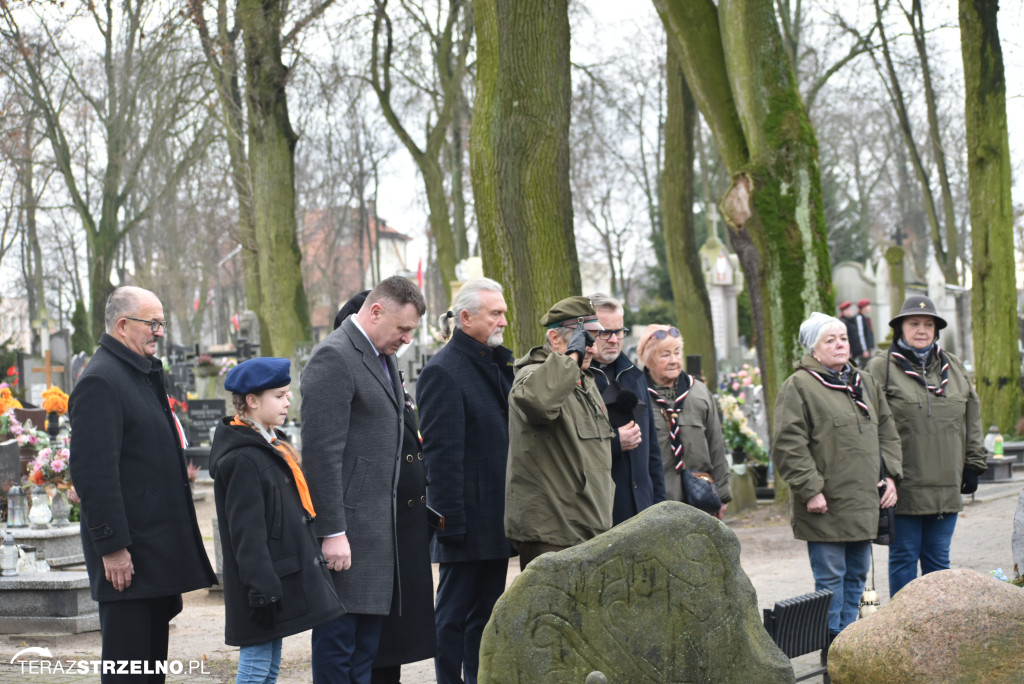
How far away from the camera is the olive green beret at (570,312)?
5.38 m

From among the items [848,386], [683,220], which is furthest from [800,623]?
[683,220]

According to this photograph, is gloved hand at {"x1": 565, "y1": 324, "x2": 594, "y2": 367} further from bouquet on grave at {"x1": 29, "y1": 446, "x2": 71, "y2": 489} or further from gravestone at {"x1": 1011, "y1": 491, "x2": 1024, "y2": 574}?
bouquet on grave at {"x1": 29, "y1": 446, "x2": 71, "y2": 489}

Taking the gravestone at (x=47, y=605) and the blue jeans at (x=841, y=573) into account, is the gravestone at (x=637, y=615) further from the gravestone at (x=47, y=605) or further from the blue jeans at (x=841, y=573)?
the gravestone at (x=47, y=605)

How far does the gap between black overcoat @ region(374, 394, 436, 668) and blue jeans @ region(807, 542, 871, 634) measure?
2.37m

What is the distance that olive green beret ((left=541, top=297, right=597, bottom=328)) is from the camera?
538 cm

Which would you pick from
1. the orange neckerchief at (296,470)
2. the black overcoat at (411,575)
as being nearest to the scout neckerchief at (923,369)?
the black overcoat at (411,575)

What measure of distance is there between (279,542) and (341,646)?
0.54 meters

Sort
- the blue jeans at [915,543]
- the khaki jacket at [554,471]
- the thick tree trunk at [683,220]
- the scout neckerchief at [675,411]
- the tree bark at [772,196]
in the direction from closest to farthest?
the khaki jacket at [554,471] < the scout neckerchief at [675,411] < the blue jeans at [915,543] < the tree bark at [772,196] < the thick tree trunk at [683,220]

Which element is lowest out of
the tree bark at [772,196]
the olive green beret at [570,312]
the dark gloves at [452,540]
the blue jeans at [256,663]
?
the blue jeans at [256,663]

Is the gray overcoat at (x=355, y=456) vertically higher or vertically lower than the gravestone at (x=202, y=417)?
higher

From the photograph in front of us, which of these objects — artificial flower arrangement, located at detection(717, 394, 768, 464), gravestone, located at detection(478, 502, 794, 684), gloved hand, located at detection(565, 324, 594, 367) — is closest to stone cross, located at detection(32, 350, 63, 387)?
artificial flower arrangement, located at detection(717, 394, 768, 464)

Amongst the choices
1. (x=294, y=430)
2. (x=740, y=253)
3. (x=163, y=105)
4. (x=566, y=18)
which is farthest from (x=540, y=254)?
(x=163, y=105)

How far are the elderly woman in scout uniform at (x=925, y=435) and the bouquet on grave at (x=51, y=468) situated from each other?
6.33 metres

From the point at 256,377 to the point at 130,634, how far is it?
1180mm
